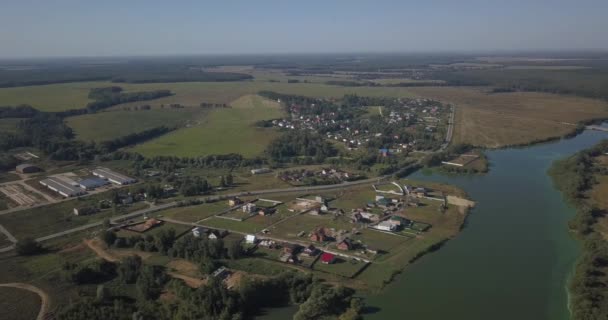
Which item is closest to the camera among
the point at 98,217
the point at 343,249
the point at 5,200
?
the point at 343,249

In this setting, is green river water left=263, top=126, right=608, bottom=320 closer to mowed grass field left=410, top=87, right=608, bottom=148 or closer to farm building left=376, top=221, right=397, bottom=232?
farm building left=376, top=221, right=397, bottom=232

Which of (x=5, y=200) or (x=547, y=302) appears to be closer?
(x=547, y=302)

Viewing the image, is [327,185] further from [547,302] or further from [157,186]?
[547,302]

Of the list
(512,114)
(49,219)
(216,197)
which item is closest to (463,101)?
(512,114)

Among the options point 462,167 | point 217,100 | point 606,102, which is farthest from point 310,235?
point 606,102

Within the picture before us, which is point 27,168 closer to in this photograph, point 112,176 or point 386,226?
point 112,176

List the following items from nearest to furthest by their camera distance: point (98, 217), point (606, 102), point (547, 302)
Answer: point (547, 302)
point (98, 217)
point (606, 102)
